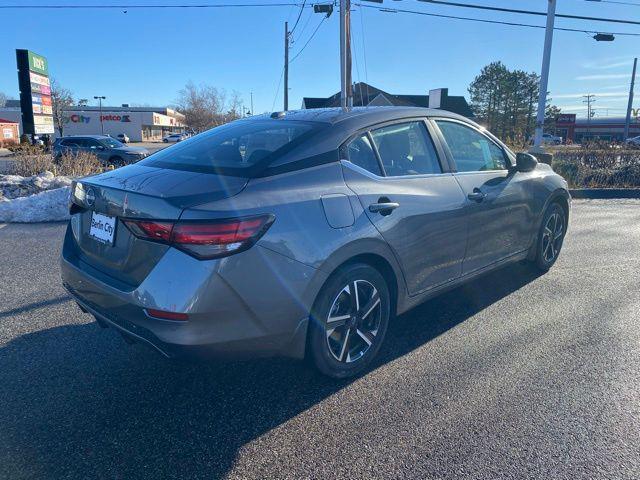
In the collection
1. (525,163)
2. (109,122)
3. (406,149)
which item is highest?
(109,122)

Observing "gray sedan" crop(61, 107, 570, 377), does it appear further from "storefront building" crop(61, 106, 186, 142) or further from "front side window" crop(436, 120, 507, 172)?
"storefront building" crop(61, 106, 186, 142)

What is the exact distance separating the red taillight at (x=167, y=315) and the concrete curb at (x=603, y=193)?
38.3 feet

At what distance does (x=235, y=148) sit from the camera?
3154mm

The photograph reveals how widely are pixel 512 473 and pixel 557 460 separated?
27 centimetres

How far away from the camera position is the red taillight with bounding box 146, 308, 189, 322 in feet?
7.59

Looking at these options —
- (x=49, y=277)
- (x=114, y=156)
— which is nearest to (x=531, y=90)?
(x=114, y=156)

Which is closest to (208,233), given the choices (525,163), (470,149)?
(470,149)

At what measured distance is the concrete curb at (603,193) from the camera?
38.7 ft

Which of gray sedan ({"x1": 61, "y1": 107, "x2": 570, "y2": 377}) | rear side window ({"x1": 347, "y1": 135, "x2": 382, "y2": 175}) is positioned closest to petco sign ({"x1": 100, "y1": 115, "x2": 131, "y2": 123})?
gray sedan ({"x1": 61, "y1": 107, "x2": 570, "y2": 377})

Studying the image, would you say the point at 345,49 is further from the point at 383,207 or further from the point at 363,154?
the point at 383,207

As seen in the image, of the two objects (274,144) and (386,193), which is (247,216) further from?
(386,193)

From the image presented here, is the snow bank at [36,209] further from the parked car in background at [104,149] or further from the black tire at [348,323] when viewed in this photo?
the parked car in background at [104,149]

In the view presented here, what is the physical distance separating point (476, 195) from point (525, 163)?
93 centimetres

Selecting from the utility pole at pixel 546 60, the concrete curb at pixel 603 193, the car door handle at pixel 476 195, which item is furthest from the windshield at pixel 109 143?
the car door handle at pixel 476 195
